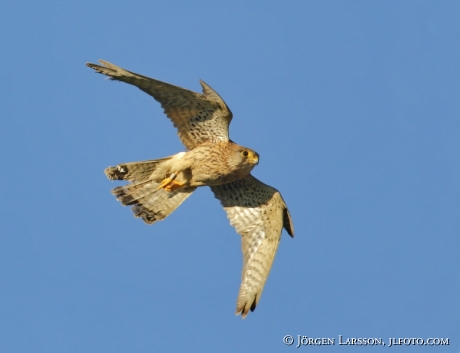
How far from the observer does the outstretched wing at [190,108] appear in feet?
43.3

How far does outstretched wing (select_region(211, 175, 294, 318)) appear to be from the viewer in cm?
1451

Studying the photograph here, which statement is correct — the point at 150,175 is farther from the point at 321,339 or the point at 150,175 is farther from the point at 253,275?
the point at 321,339

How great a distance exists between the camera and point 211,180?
46.6 feet

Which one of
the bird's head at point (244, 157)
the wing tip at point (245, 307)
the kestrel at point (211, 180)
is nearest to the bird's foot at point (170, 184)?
the kestrel at point (211, 180)

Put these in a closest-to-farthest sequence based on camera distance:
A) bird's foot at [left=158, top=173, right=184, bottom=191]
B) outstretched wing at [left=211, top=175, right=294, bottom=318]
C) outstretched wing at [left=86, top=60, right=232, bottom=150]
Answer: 1. outstretched wing at [left=86, top=60, right=232, bottom=150]
2. bird's foot at [left=158, top=173, right=184, bottom=191]
3. outstretched wing at [left=211, top=175, right=294, bottom=318]

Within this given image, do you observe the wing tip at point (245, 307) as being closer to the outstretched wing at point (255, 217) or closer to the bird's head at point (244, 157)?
the outstretched wing at point (255, 217)

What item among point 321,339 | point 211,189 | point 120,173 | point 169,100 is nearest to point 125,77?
point 169,100

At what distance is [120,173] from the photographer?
14.3 meters

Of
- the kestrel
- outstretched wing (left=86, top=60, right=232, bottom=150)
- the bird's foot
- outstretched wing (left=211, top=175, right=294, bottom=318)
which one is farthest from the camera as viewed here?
outstretched wing (left=211, top=175, right=294, bottom=318)

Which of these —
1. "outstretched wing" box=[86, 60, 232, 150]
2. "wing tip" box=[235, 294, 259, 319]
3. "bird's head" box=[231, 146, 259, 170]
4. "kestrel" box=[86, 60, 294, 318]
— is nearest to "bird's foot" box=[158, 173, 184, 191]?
"kestrel" box=[86, 60, 294, 318]

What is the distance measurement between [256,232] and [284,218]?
0.53m

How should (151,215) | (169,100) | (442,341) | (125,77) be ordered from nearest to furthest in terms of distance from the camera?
(125,77) → (169,100) → (151,215) → (442,341)

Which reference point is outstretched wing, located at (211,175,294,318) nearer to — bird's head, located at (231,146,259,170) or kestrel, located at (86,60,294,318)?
→ kestrel, located at (86,60,294,318)

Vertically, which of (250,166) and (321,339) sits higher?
(250,166)
